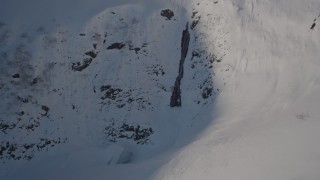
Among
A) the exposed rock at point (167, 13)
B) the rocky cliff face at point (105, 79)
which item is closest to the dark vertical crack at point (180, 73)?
the rocky cliff face at point (105, 79)

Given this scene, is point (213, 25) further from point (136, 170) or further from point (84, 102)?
point (136, 170)

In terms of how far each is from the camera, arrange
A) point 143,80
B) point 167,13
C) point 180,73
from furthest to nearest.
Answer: point 167,13 → point 180,73 → point 143,80

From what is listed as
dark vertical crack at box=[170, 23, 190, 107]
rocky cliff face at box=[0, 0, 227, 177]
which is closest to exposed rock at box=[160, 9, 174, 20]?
rocky cliff face at box=[0, 0, 227, 177]

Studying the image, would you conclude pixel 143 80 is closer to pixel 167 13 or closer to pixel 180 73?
pixel 180 73

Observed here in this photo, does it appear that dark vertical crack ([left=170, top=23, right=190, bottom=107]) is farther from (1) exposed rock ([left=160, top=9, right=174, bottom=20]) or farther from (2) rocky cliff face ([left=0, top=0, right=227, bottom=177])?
(1) exposed rock ([left=160, top=9, right=174, bottom=20])

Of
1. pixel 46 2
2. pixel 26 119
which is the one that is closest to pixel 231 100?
pixel 26 119

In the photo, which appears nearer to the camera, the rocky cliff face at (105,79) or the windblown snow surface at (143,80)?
the windblown snow surface at (143,80)

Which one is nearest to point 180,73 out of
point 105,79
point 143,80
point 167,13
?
point 143,80

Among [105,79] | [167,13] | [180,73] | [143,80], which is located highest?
[167,13]

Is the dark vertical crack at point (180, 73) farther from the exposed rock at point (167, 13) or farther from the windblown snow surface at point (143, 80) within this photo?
the exposed rock at point (167, 13)
